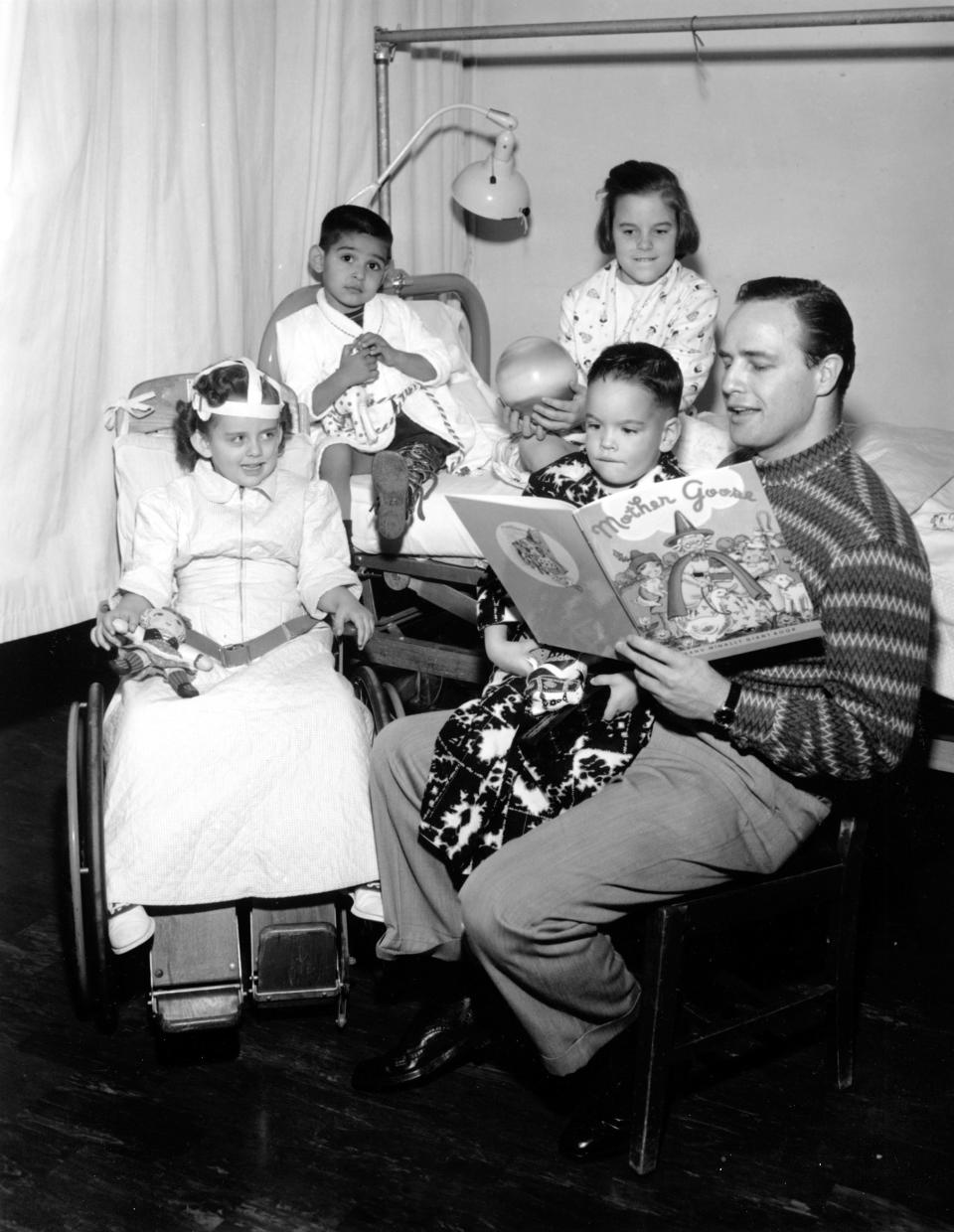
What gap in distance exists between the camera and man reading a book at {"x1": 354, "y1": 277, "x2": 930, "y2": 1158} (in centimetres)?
162

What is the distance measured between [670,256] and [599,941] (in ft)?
6.33

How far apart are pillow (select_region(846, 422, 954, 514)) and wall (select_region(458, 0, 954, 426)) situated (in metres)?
0.74

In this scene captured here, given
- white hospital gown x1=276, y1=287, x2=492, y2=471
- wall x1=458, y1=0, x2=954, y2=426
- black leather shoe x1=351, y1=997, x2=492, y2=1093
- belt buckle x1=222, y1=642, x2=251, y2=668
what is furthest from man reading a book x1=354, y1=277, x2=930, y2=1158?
wall x1=458, y1=0, x2=954, y2=426

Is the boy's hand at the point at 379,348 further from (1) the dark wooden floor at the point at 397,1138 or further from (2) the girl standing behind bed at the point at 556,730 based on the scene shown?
(1) the dark wooden floor at the point at 397,1138

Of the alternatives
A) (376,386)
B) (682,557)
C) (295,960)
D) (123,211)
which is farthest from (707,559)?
(123,211)

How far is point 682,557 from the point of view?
161cm

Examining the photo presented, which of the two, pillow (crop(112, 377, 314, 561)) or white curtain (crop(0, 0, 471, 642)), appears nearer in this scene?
pillow (crop(112, 377, 314, 561))

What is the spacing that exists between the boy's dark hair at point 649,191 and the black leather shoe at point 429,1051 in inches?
76.5

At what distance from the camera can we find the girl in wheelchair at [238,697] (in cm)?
195

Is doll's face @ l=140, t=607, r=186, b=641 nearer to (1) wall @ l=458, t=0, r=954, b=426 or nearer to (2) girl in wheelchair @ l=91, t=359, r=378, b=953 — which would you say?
(2) girl in wheelchair @ l=91, t=359, r=378, b=953

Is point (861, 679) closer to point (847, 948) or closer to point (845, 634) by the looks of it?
point (845, 634)

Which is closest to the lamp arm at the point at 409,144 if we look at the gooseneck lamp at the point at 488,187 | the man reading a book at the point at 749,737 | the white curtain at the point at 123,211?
the gooseneck lamp at the point at 488,187

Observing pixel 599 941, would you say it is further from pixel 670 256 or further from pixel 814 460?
pixel 670 256

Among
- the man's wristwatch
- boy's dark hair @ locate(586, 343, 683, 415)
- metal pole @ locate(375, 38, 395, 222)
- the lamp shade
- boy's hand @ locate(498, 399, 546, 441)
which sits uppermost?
metal pole @ locate(375, 38, 395, 222)
